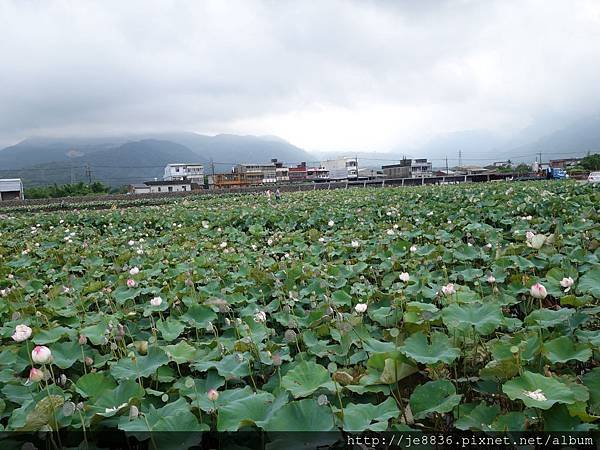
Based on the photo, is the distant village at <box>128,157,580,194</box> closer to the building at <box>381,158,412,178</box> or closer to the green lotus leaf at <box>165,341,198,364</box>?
the building at <box>381,158,412,178</box>

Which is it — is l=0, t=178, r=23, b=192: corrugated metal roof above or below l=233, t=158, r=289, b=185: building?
below

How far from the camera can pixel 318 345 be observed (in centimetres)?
177

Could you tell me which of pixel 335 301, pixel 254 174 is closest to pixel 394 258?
pixel 335 301

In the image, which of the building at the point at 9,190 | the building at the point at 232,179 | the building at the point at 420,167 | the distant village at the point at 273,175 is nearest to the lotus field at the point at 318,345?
the distant village at the point at 273,175

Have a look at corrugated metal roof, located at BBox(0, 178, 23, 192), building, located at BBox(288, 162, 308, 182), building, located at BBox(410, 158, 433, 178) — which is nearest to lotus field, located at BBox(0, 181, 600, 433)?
corrugated metal roof, located at BBox(0, 178, 23, 192)

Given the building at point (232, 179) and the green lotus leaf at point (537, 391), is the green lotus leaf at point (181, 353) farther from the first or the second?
the building at point (232, 179)

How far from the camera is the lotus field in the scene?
1.23 meters

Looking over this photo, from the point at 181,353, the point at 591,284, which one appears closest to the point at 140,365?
the point at 181,353

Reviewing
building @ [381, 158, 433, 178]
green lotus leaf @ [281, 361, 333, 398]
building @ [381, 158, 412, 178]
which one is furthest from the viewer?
building @ [381, 158, 433, 178]

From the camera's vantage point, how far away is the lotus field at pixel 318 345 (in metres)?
1.23

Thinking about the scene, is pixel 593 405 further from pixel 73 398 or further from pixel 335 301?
pixel 73 398

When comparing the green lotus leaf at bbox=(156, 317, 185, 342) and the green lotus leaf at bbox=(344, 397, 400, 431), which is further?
the green lotus leaf at bbox=(156, 317, 185, 342)

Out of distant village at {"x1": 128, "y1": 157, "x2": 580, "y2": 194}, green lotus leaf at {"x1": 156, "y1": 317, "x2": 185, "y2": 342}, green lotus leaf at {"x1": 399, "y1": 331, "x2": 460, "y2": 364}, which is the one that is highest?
distant village at {"x1": 128, "y1": 157, "x2": 580, "y2": 194}

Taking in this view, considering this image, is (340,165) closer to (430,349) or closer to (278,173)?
(278,173)
